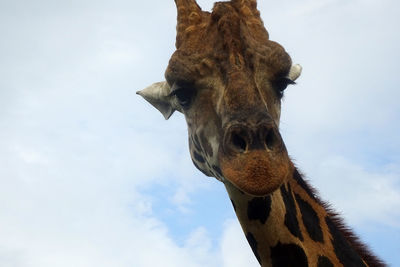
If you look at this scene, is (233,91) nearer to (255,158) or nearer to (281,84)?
(255,158)

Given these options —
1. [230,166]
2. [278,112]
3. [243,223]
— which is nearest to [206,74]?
[278,112]

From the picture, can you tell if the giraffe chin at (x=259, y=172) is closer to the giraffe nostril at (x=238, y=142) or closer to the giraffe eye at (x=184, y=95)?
the giraffe nostril at (x=238, y=142)

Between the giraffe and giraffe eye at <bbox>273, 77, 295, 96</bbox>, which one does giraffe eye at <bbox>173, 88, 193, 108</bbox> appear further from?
giraffe eye at <bbox>273, 77, 295, 96</bbox>

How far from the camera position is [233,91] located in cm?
529

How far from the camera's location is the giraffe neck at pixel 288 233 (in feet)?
18.8

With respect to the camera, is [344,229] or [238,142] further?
[344,229]

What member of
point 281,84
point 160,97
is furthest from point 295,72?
point 160,97

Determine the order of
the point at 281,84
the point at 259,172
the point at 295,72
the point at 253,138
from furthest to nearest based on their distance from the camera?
the point at 295,72 → the point at 281,84 → the point at 253,138 → the point at 259,172

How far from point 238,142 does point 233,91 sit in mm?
658

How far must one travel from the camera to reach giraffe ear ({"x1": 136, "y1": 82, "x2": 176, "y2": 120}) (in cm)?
723

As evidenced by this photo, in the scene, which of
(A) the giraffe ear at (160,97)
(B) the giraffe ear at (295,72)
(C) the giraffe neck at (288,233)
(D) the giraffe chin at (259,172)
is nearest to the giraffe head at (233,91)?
(D) the giraffe chin at (259,172)

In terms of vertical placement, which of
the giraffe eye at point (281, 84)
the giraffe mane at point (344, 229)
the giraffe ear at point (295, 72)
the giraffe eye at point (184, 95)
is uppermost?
the giraffe ear at point (295, 72)

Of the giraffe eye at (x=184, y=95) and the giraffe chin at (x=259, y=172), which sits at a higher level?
the giraffe eye at (x=184, y=95)

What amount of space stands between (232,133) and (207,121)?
37.5 inches
